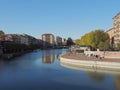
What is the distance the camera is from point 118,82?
121 feet

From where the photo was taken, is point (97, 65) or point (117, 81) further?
point (97, 65)

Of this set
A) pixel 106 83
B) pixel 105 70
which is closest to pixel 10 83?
pixel 106 83

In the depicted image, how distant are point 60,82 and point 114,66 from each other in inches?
638

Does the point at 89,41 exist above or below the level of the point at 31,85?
above

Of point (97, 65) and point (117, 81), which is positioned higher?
point (97, 65)

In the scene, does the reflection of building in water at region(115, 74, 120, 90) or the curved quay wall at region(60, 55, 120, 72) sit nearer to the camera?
the reflection of building in water at region(115, 74, 120, 90)

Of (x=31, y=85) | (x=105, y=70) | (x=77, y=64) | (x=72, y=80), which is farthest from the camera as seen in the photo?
(x=77, y=64)

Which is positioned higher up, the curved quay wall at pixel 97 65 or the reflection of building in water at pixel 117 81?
the curved quay wall at pixel 97 65

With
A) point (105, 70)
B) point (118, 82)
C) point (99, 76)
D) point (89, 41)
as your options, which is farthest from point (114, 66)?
point (89, 41)

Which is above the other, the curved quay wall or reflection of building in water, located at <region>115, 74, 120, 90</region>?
the curved quay wall

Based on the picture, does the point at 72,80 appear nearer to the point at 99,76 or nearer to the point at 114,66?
the point at 99,76

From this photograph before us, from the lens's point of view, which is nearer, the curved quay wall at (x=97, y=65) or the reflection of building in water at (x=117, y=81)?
the reflection of building in water at (x=117, y=81)

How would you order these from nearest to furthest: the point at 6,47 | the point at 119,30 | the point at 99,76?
the point at 99,76
the point at 119,30
the point at 6,47

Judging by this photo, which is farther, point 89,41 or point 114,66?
point 89,41
